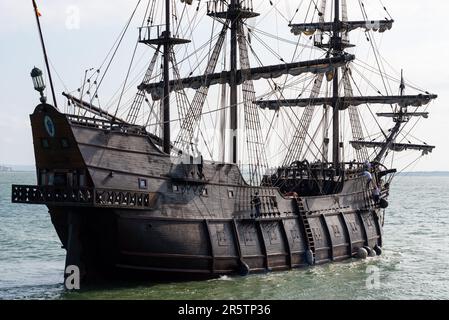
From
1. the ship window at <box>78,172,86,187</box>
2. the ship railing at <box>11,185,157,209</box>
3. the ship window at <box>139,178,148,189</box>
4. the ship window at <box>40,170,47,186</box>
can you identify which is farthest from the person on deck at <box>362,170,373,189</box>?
the ship window at <box>40,170,47,186</box>

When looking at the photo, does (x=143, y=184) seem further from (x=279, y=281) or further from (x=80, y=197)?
(x=279, y=281)

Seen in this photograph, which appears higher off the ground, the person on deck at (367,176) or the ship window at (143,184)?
the person on deck at (367,176)

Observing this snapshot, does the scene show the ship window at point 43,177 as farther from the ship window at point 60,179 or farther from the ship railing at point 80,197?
the ship railing at point 80,197

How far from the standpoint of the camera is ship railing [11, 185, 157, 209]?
23812 millimetres

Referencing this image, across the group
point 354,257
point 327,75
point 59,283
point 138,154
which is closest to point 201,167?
point 138,154

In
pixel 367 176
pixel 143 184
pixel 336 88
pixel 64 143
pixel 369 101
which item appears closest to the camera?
pixel 64 143

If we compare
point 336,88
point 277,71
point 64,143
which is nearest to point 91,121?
point 64,143

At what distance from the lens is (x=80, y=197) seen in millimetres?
23750

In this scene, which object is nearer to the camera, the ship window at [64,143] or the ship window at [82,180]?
the ship window at [64,143]

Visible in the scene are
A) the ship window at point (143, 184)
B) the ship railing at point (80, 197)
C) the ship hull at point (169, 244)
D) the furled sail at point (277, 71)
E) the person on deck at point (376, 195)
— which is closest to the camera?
the ship railing at point (80, 197)

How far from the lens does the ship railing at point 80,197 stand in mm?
23812

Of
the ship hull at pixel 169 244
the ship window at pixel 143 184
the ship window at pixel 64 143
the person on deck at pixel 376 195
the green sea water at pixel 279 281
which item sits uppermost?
the ship window at pixel 64 143

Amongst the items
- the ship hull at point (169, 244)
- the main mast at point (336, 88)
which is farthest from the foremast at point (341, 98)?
the ship hull at point (169, 244)

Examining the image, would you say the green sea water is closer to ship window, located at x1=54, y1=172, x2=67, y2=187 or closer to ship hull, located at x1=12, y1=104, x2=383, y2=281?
ship hull, located at x1=12, y1=104, x2=383, y2=281
